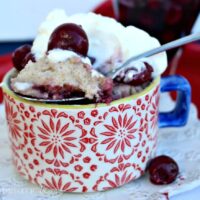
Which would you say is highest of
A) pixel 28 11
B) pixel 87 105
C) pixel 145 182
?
pixel 87 105

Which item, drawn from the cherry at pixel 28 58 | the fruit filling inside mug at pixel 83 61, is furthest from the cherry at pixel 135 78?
the cherry at pixel 28 58

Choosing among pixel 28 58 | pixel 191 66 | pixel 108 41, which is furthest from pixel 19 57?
pixel 191 66

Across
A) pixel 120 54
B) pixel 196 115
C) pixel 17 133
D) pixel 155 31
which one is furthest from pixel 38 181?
pixel 155 31

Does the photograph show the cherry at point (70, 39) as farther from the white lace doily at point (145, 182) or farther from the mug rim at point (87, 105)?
the white lace doily at point (145, 182)

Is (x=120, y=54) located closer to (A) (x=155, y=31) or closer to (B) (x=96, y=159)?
(B) (x=96, y=159)

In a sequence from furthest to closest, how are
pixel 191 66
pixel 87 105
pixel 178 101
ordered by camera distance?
pixel 191 66, pixel 178 101, pixel 87 105

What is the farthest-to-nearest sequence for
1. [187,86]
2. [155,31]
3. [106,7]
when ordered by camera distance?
[106,7] → [155,31] → [187,86]

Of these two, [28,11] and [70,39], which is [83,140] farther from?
[28,11]
